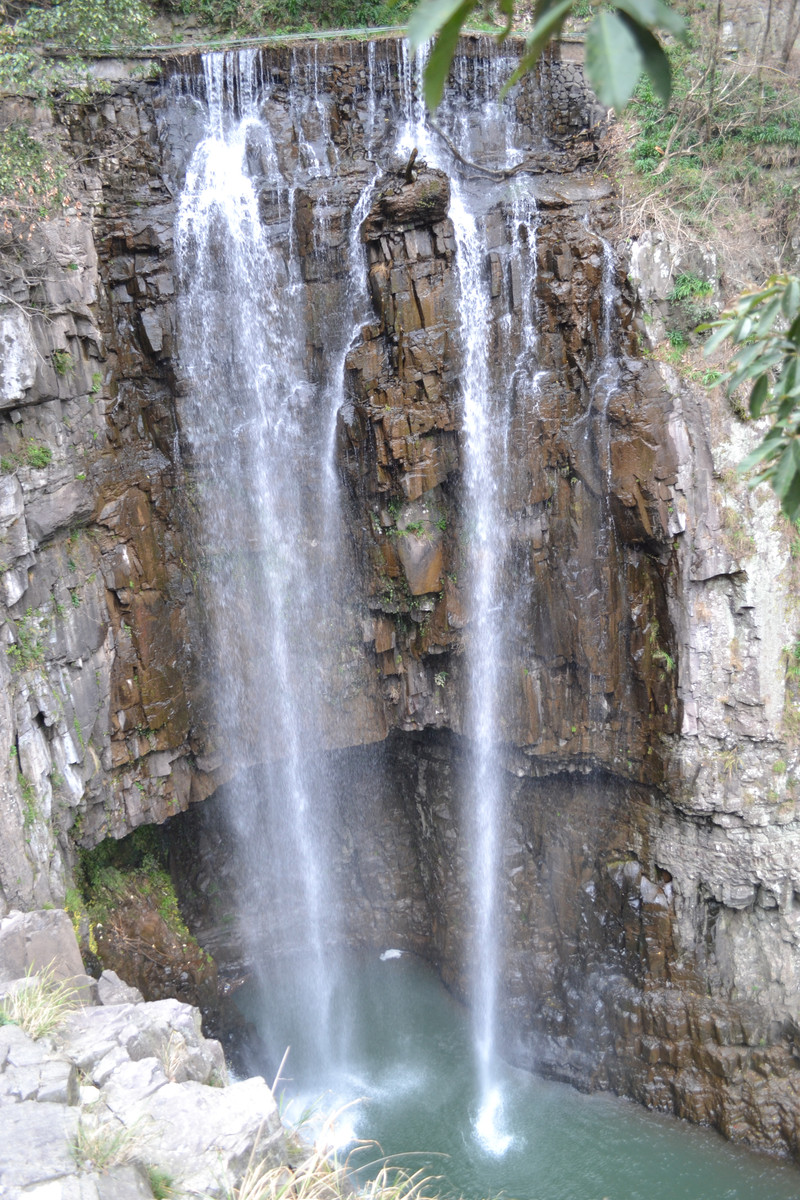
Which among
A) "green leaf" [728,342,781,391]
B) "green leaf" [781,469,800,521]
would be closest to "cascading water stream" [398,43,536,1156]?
"green leaf" [728,342,781,391]

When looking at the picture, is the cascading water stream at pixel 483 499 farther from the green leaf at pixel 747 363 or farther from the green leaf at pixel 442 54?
the green leaf at pixel 442 54

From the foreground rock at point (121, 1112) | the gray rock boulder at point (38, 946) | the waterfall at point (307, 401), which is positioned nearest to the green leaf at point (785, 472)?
the foreground rock at point (121, 1112)

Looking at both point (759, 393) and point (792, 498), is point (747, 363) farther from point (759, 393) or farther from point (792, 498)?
point (792, 498)

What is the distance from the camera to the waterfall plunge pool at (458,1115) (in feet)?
34.3

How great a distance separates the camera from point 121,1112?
5793mm

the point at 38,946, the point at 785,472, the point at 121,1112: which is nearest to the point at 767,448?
the point at 785,472

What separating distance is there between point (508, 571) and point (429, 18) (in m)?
10.3

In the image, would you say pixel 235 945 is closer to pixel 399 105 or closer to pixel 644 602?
pixel 644 602

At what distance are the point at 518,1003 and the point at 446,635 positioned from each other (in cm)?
583

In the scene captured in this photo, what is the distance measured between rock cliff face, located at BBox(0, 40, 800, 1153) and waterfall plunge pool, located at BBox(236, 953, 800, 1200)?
1.72ft

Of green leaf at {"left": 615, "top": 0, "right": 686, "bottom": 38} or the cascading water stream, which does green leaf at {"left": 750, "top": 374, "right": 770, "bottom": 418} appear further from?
the cascading water stream

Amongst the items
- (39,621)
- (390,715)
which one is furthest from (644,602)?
(39,621)

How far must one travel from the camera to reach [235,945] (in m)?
14.3

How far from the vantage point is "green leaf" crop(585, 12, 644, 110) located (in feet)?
6.63
